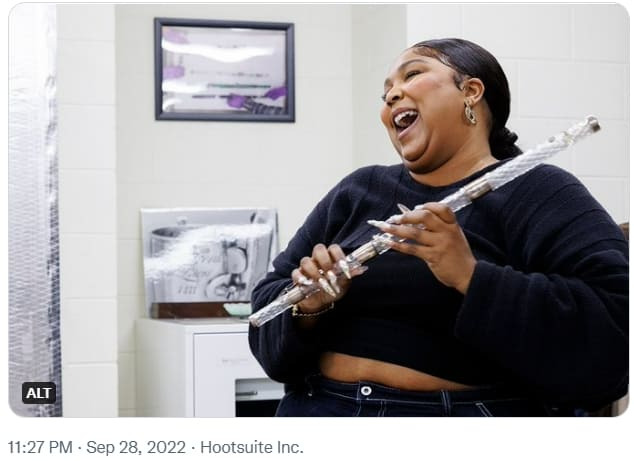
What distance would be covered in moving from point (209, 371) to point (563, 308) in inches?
37.0

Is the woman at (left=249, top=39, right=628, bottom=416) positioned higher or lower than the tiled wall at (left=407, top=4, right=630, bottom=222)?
lower

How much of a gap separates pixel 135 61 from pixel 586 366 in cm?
132

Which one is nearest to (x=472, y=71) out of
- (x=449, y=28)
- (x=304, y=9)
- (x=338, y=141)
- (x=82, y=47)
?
(x=449, y=28)

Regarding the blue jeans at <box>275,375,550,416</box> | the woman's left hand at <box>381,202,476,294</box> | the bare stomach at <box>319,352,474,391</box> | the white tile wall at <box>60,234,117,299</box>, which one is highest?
the woman's left hand at <box>381,202,476,294</box>

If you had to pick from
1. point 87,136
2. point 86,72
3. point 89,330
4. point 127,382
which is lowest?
point 127,382

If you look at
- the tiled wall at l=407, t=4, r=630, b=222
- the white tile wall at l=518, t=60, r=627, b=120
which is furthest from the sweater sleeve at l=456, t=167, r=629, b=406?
the white tile wall at l=518, t=60, r=627, b=120

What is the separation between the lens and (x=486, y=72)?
93 cm

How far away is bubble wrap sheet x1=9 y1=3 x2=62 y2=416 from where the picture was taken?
116 centimetres

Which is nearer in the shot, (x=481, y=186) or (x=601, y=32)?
(x=481, y=186)

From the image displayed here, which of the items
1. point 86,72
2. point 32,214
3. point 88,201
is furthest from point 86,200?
point 32,214

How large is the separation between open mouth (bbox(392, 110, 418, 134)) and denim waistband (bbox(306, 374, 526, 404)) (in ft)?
0.80

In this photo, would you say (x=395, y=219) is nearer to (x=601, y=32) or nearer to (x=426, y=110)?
(x=426, y=110)

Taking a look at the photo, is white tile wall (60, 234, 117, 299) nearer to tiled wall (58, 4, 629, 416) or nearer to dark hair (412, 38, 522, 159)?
tiled wall (58, 4, 629, 416)
